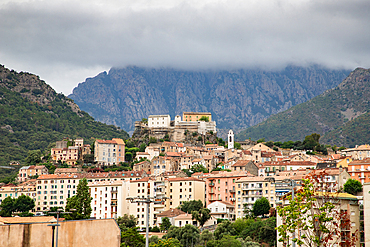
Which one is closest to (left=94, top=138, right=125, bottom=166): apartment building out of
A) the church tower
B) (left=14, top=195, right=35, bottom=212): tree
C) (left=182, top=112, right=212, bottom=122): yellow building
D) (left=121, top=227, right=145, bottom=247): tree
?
the church tower

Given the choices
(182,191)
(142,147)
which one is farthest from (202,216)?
(142,147)

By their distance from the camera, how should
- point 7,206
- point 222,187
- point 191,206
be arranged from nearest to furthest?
point 191,206 → point 222,187 → point 7,206

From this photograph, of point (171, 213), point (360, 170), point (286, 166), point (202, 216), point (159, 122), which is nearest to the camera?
point (202, 216)

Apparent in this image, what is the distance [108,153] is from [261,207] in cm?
6549

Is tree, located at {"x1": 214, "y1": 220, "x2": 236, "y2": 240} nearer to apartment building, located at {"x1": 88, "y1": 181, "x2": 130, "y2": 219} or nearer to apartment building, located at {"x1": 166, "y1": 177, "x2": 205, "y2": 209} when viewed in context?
apartment building, located at {"x1": 166, "y1": 177, "x2": 205, "y2": 209}

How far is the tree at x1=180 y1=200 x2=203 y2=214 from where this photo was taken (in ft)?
321

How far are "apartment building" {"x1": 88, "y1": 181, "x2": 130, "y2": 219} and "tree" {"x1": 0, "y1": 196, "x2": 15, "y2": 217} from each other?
17.1 meters

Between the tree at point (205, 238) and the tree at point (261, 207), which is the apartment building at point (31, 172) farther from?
the tree at point (205, 238)

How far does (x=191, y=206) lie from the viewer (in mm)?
98125

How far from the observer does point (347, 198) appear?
178 ft

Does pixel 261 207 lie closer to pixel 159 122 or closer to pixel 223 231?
pixel 223 231

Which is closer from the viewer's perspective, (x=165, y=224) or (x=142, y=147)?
(x=165, y=224)

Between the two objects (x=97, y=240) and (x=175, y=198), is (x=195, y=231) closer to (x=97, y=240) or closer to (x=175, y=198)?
(x=175, y=198)

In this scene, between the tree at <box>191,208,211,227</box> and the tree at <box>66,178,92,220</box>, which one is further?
the tree at <box>191,208,211,227</box>
